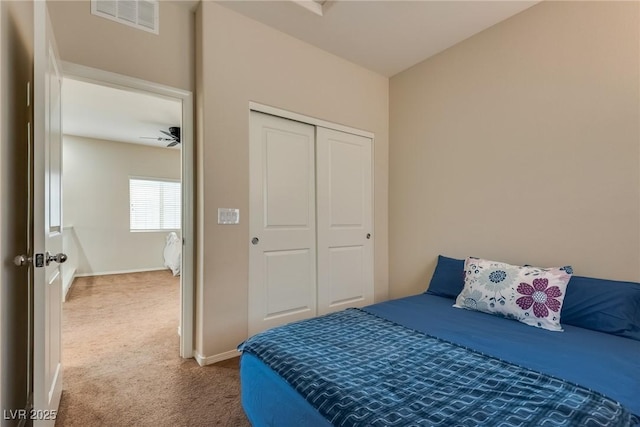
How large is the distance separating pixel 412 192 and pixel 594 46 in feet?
→ 5.57

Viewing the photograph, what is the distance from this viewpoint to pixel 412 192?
125 inches

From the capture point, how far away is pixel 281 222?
271 cm

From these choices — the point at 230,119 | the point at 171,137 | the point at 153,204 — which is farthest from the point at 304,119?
the point at 153,204

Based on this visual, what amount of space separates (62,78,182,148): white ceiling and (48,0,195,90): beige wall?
42.4 inches

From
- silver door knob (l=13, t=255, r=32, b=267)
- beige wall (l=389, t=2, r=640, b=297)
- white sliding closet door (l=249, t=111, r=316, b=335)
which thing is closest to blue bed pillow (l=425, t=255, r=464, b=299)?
beige wall (l=389, t=2, r=640, b=297)

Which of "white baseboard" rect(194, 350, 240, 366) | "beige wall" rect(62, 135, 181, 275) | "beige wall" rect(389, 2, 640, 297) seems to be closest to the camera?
"beige wall" rect(389, 2, 640, 297)

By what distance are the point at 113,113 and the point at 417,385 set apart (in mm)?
5098

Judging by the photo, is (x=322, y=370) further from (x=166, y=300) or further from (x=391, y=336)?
(x=166, y=300)

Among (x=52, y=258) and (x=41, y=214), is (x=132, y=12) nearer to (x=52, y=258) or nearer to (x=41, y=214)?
(x=41, y=214)

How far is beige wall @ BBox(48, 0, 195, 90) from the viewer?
76.2 inches

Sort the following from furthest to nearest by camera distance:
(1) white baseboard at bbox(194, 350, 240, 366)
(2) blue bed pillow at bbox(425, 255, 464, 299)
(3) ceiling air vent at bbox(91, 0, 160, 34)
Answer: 1. (2) blue bed pillow at bbox(425, 255, 464, 299)
2. (1) white baseboard at bbox(194, 350, 240, 366)
3. (3) ceiling air vent at bbox(91, 0, 160, 34)

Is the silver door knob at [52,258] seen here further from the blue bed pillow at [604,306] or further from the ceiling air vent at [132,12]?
the blue bed pillow at [604,306]

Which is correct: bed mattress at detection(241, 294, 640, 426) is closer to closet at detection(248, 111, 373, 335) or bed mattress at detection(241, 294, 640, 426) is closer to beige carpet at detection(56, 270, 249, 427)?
beige carpet at detection(56, 270, 249, 427)

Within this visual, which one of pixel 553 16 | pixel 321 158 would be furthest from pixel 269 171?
pixel 553 16
